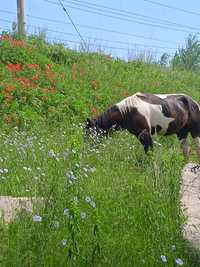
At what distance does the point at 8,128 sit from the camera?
11609mm

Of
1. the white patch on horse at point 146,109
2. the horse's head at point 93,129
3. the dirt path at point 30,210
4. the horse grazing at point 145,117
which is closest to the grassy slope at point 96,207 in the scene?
the dirt path at point 30,210

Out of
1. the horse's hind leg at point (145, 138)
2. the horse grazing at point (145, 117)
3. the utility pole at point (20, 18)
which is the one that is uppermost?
the utility pole at point (20, 18)

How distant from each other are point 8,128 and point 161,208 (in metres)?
7.59

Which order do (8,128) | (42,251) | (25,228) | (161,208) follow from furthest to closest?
(8,128) < (161,208) < (25,228) < (42,251)

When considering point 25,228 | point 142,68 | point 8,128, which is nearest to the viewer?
point 25,228

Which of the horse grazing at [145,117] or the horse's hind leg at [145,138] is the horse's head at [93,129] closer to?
the horse grazing at [145,117]

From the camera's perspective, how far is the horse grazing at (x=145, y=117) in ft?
33.5

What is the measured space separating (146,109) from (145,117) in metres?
0.19

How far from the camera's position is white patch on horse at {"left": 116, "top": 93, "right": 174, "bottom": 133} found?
405 inches

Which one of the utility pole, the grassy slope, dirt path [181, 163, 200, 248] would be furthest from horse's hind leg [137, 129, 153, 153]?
A: the utility pole

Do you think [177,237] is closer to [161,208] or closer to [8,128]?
[161,208]

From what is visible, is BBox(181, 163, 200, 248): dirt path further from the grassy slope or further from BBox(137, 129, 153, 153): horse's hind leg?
BBox(137, 129, 153, 153): horse's hind leg

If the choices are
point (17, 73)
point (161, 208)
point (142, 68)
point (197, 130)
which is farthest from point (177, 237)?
point (142, 68)

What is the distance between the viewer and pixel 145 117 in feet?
33.6
